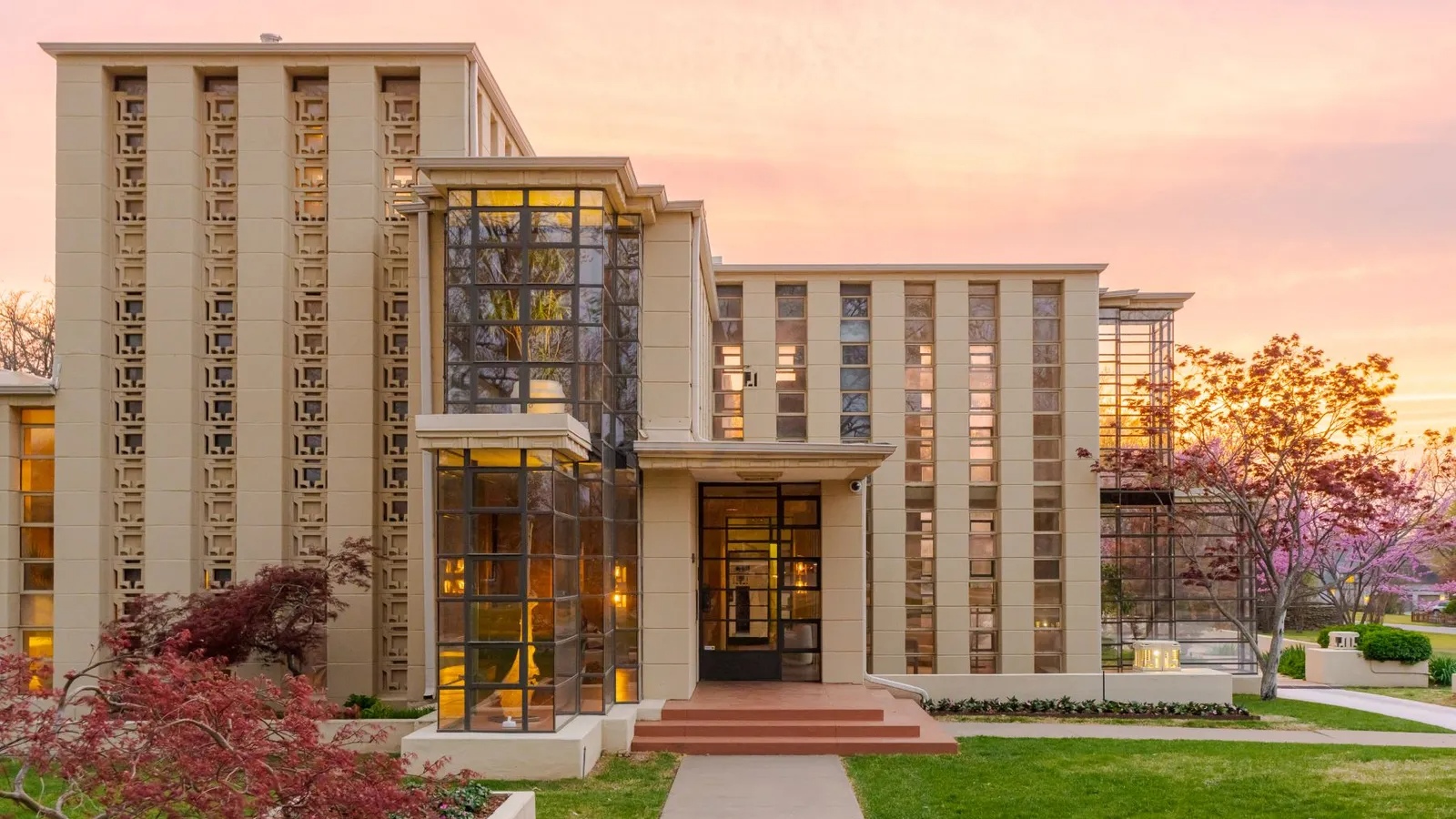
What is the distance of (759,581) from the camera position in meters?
17.7

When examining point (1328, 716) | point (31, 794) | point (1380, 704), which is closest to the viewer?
point (31, 794)

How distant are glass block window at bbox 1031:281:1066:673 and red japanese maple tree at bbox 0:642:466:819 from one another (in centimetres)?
1680

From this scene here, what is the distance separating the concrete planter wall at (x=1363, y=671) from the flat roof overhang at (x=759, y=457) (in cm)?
1482

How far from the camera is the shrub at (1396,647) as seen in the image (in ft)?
78.4

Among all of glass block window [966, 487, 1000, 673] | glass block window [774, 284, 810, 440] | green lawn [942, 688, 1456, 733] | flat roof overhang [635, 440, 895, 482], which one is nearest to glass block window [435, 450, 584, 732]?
flat roof overhang [635, 440, 895, 482]

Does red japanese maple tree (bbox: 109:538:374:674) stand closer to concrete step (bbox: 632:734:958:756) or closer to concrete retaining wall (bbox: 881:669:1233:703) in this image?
concrete step (bbox: 632:734:958:756)

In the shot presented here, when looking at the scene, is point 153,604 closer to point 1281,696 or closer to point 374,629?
point 374,629

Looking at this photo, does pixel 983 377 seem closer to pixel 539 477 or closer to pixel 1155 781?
pixel 1155 781

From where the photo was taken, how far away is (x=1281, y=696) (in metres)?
21.9

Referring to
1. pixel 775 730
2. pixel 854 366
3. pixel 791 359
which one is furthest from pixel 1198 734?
pixel 791 359

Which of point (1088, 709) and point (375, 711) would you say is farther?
point (1088, 709)

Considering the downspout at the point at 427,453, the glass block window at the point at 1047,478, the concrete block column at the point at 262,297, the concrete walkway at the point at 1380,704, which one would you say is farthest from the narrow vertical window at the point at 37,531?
the concrete walkway at the point at 1380,704

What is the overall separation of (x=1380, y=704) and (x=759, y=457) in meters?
13.8

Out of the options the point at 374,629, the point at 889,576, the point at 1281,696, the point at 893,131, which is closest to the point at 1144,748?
the point at 889,576
